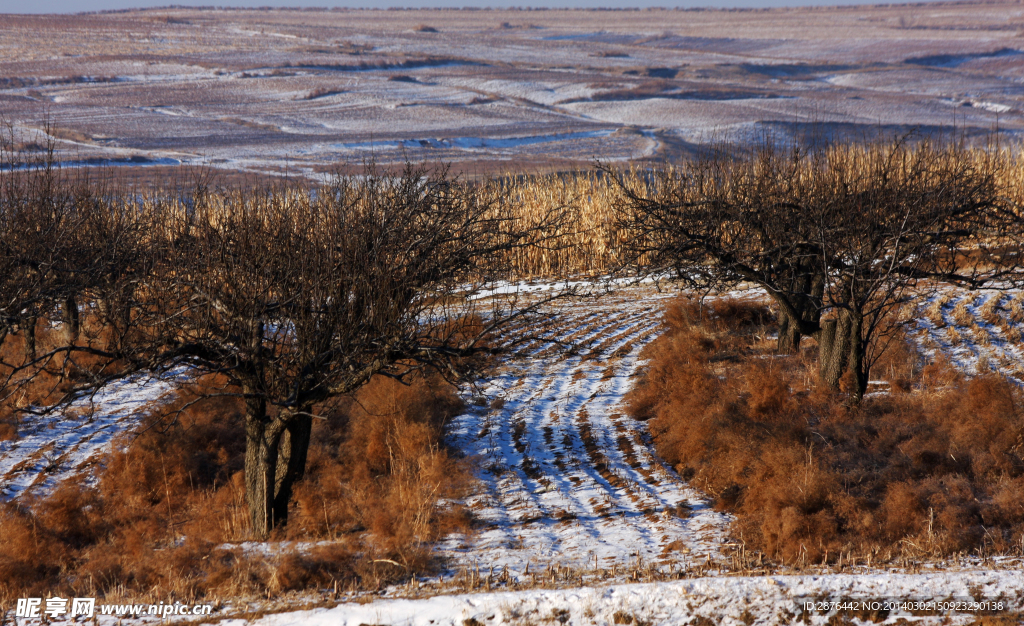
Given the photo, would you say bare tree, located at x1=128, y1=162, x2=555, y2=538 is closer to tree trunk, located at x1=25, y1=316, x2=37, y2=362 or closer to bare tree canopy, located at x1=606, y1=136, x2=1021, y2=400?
bare tree canopy, located at x1=606, y1=136, x2=1021, y2=400

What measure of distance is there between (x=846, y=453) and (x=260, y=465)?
7588 mm

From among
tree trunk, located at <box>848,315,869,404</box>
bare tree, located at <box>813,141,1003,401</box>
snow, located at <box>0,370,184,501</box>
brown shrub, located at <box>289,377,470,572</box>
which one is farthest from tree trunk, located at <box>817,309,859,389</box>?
snow, located at <box>0,370,184,501</box>

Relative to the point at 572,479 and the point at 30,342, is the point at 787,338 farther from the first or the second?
the point at 30,342

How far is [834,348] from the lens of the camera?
492 inches

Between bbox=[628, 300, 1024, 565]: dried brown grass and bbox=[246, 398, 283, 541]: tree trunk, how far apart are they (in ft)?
18.0

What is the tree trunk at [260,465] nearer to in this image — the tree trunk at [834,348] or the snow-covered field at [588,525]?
the snow-covered field at [588,525]

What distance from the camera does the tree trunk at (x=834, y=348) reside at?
12.1 m

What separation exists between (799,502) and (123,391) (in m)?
12.3

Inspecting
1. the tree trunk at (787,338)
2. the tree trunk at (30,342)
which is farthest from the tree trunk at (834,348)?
the tree trunk at (30,342)

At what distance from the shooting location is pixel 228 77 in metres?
82.8

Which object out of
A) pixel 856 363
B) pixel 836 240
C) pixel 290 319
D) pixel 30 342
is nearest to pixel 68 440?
pixel 30 342

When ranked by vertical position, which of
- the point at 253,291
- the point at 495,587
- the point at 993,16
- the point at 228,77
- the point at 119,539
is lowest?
the point at 119,539

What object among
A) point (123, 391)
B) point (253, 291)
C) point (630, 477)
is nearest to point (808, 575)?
point (630, 477)

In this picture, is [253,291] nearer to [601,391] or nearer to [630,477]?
[630,477]
